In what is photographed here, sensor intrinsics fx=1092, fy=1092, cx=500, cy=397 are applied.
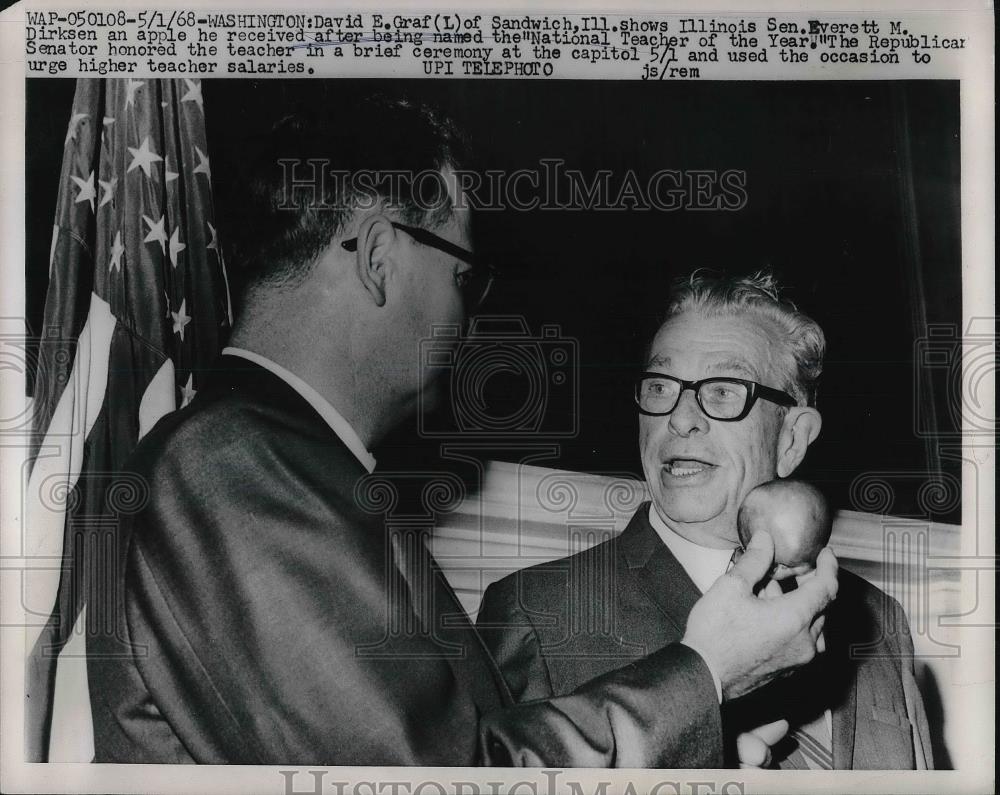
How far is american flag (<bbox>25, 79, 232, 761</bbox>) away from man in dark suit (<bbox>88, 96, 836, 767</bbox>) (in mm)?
89

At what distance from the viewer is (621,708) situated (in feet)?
9.48

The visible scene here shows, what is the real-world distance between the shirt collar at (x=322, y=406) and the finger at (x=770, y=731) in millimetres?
1280

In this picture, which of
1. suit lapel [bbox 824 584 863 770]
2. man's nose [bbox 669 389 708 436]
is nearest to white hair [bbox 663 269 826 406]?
man's nose [bbox 669 389 708 436]

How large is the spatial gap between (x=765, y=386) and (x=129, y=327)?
180 centimetres

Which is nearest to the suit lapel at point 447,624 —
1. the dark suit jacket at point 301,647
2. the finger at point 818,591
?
the dark suit jacket at point 301,647

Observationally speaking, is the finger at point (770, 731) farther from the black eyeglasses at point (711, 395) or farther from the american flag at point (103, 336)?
the american flag at point (103, 336)

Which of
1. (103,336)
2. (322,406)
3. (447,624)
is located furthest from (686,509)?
(103,336)

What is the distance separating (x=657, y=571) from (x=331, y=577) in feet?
2.91

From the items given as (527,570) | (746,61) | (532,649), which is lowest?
(532,649)

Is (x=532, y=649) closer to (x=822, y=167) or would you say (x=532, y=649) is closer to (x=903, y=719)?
(x=903, y=719)

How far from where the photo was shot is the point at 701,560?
3.00m

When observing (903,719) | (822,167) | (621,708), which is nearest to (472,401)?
(621,708)

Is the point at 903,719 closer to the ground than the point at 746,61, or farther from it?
closer to the ground

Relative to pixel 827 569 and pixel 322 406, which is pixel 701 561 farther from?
pixel 322 406
